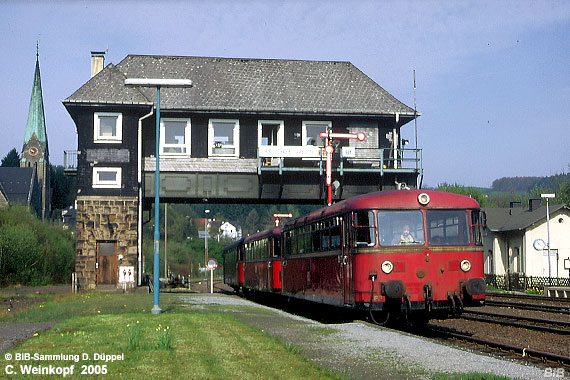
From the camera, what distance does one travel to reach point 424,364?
1071 cm

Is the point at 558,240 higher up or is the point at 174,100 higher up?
the point at 174,100

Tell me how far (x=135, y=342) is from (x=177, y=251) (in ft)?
259

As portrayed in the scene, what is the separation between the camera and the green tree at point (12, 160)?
407 ft

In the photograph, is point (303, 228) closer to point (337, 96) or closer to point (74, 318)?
point (74, 318)

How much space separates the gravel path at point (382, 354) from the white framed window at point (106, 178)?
21.1 m

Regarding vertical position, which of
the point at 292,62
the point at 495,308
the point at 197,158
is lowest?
the point at 495,308

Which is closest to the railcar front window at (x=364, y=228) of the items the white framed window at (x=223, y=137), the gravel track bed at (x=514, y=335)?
the gravel track bed at (x=514, y=335)

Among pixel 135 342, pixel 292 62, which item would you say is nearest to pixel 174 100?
pixel 292 62

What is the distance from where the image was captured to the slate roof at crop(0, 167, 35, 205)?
336 feet

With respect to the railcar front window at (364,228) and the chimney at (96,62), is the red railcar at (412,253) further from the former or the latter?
the chimney at (96,62)

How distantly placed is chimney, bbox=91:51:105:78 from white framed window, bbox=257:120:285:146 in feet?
33.9

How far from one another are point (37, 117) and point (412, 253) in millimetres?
110481

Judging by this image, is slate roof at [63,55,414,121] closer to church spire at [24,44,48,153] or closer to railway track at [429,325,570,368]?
railway track at [429,325,570,368]

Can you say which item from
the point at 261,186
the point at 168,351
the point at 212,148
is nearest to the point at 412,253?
the point at 168,351
